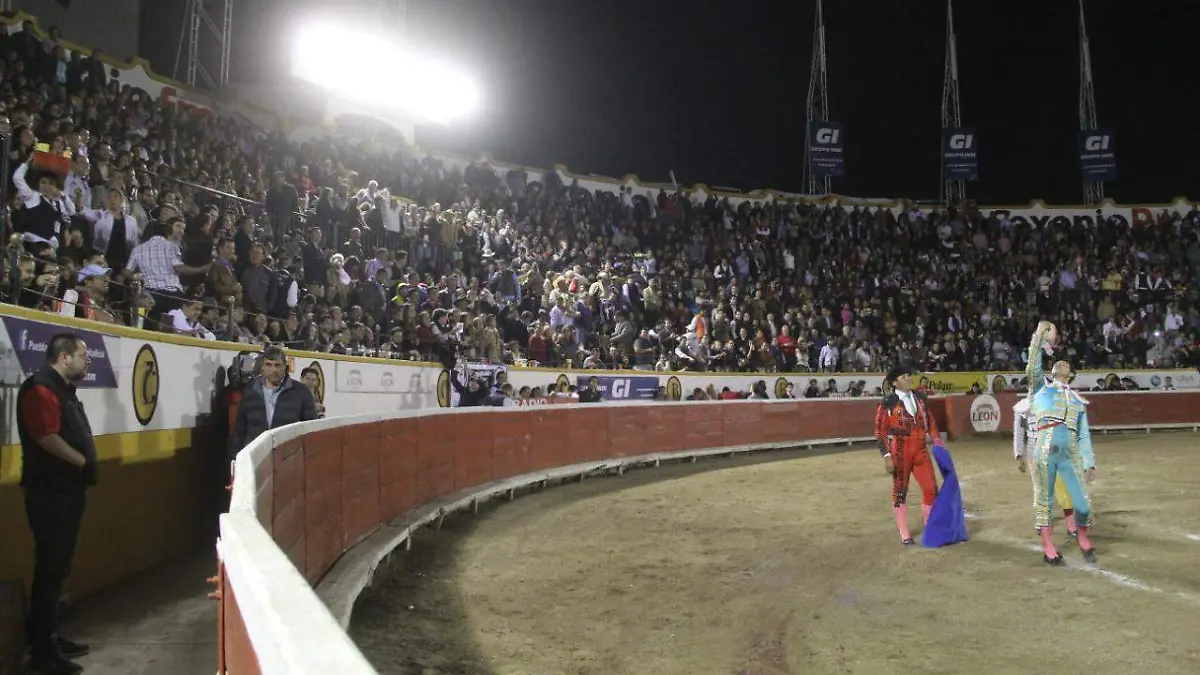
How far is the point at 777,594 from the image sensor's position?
7.04 metres

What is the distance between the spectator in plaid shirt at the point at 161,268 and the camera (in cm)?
931

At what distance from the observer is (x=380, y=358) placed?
1297cm

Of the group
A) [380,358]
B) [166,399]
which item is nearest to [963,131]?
[380,358]

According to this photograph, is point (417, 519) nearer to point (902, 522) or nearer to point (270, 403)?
point (270, 403)

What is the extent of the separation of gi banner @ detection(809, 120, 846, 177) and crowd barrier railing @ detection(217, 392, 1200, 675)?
12103mm

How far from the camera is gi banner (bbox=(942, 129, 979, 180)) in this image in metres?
33.6

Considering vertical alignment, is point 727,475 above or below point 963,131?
below

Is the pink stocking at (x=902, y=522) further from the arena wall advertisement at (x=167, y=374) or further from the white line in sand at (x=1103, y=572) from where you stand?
the arena wall advertisement at (x=167, y=374)

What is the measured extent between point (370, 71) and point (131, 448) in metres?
23.2

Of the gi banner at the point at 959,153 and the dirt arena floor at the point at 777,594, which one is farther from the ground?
the gi banner at the point at 959,153

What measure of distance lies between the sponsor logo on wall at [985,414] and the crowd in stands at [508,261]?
104 inches

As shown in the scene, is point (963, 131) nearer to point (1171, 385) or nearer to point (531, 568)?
point (1171, 385)

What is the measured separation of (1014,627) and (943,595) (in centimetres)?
91

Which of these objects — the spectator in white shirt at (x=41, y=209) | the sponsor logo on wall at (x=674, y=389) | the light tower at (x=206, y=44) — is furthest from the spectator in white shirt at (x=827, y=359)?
the spectator in white shirt at (x=41, y=209)
